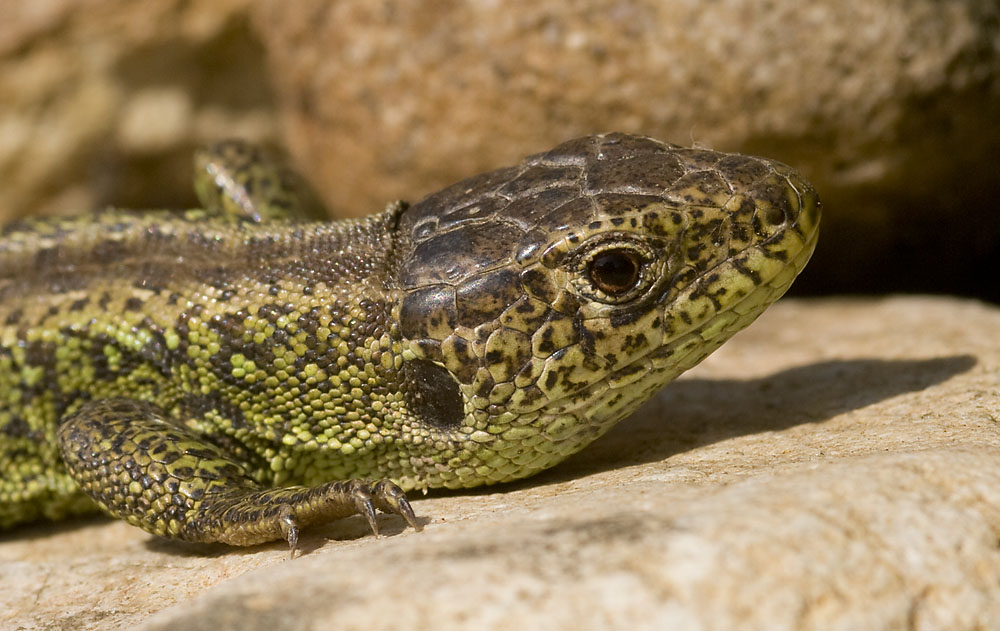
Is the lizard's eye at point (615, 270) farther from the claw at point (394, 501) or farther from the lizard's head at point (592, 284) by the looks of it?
the claw at point (394, 501)

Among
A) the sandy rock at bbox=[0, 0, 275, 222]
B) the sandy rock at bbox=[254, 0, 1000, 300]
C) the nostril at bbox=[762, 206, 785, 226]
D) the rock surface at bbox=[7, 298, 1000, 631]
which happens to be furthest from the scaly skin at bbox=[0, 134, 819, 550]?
the sandy rock at bbox=[0, 0, 275, 222]

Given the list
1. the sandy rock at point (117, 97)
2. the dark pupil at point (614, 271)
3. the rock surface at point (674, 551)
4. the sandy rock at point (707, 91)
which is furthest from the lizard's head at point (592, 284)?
the sandy rock at point (117, 97)

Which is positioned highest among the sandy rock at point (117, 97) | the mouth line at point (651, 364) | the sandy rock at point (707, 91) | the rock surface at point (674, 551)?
the sandy rock at point (117, 97)

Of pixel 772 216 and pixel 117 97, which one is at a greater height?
pixel 117 97

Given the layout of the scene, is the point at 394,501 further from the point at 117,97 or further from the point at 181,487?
the point at 117,97

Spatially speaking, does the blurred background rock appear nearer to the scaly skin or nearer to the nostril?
the scaly skin

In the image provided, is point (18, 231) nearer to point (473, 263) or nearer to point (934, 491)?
point (473, 263)

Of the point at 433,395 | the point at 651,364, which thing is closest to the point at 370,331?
the point at 433,395
